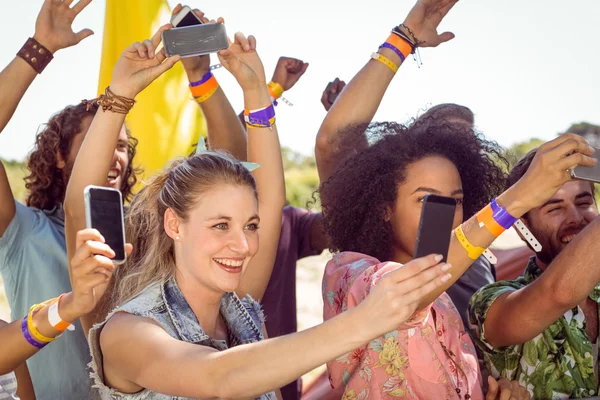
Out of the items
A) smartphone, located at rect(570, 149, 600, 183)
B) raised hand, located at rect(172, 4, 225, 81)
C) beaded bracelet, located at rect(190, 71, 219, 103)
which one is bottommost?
smartphone, located at rect(570, 149, 600, 183)

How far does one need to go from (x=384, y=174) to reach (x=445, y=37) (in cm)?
90

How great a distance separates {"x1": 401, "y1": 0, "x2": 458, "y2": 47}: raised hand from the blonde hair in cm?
117

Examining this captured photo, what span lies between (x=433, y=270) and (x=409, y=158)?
1.07 meters

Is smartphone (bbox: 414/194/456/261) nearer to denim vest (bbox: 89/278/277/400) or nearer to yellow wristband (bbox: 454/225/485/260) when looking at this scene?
yellow wristband (bbox: 454/225/485/260)

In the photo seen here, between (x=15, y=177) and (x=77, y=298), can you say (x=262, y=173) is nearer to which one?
(x=77, y=298)

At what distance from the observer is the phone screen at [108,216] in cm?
195

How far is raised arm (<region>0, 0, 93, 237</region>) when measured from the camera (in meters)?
2.67

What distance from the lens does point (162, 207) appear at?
7.82 ft

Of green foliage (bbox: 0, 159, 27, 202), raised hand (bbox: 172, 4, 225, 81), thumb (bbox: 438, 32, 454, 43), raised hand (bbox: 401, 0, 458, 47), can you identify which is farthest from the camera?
green foliage (bbox: 0, 159, 27, 202)

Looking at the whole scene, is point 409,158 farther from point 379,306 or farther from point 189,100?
point 189,100

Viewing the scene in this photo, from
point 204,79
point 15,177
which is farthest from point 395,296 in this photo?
point 15,177

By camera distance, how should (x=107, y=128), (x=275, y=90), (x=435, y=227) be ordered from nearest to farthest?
(x=435, y=227), (x=107, y=128), (x=275, y=90)

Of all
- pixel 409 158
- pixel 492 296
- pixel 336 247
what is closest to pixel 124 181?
pixel 336 247

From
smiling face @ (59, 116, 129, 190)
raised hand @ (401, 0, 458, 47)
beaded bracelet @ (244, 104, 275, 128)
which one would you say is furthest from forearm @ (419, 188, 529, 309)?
smiling face @ (59, 116, 129, 190)
